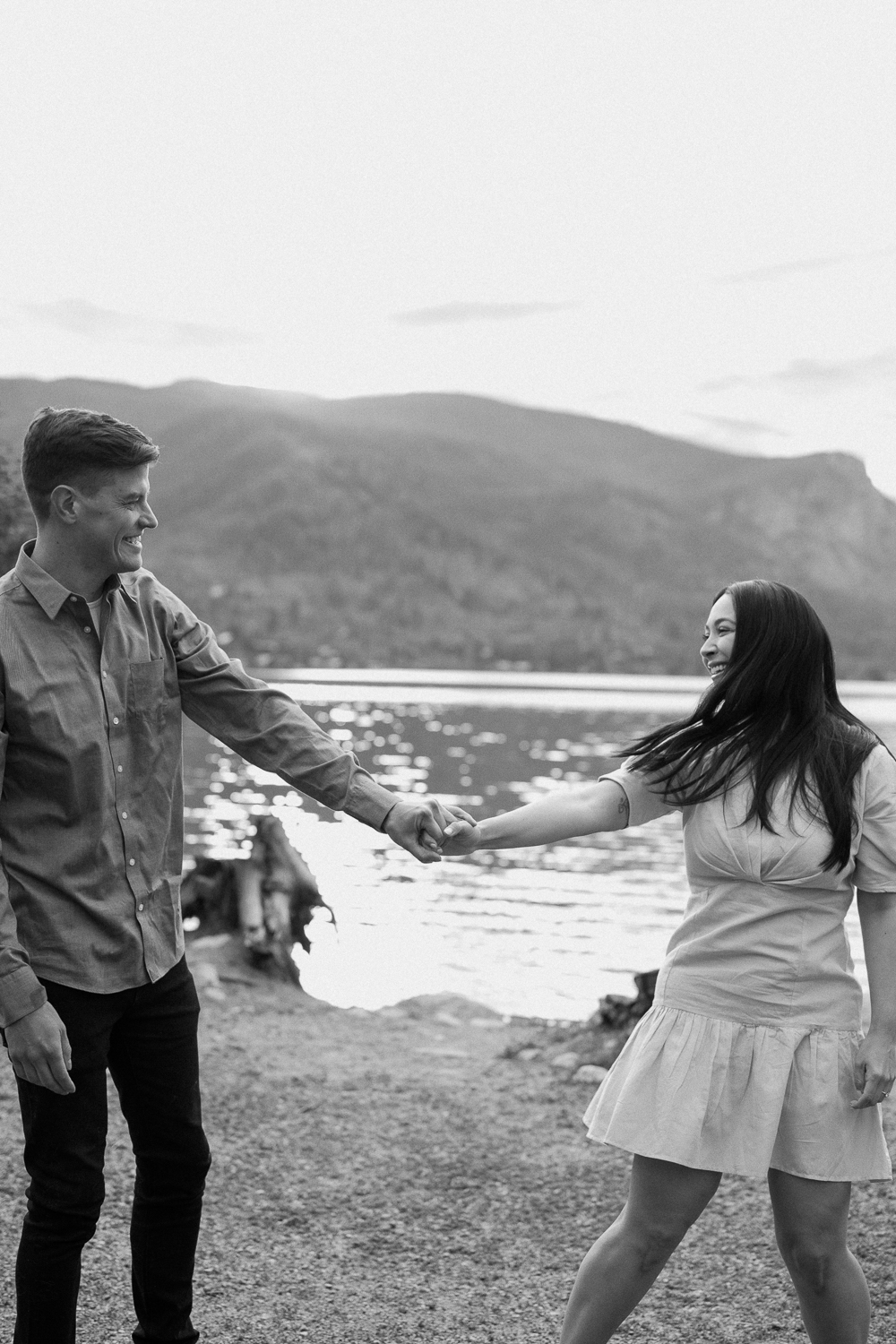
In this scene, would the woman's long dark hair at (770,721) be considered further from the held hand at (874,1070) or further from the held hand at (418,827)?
the held hand at (418,827)

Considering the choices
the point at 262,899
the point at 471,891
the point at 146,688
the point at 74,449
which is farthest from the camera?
the point at 471,891

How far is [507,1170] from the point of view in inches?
232

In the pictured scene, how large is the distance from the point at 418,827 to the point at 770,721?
954 millimetres

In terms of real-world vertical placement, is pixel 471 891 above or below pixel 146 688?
below

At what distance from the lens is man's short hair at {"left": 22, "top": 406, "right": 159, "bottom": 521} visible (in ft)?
9.81

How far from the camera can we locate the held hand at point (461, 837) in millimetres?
3580

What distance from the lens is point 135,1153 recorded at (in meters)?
3.20

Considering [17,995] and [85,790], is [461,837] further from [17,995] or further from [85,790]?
[17,995]

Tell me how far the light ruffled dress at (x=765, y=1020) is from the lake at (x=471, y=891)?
1.39ft

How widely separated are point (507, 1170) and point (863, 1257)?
5.34 feet

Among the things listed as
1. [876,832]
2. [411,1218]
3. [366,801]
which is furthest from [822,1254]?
[411,1218]

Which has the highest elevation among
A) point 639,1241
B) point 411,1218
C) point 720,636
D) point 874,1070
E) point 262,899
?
point 720,636

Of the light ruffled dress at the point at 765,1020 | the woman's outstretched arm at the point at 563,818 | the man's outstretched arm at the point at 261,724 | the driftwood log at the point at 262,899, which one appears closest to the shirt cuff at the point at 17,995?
the man's outstretched arm at the point at 261,724

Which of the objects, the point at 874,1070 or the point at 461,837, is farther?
the point at 461,837
